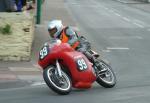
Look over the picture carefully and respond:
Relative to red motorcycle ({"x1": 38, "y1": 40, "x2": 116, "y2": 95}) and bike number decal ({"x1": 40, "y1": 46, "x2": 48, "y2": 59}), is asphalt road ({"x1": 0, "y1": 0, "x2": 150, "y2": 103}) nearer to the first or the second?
red motorcycle ({"x1": 38, "y1": 40, "x2": 116, "y2": 95})

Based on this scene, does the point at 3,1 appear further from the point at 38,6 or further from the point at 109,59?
the point at 38,6

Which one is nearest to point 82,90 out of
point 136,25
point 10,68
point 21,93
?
point 21,93

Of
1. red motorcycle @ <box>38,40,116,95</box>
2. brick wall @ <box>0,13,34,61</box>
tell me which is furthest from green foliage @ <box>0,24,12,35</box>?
red motorcycle @ <box>38,40,116,95</box>

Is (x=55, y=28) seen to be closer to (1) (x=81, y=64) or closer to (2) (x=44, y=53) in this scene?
(2) (x=44, y=53)

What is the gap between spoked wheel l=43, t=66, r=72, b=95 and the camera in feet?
33.9

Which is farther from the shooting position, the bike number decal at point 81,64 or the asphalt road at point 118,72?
the bike number decal at point 81,64

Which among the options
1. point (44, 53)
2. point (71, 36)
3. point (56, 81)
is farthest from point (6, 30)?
point (56, 81)

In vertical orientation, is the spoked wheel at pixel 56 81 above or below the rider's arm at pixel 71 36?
below

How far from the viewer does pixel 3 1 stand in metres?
15.5

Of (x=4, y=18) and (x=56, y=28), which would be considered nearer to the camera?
(x=56, y=28)

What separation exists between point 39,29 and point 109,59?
7.74 m

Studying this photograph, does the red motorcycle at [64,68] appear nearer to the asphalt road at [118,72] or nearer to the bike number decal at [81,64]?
the bike number decal at [81,64]

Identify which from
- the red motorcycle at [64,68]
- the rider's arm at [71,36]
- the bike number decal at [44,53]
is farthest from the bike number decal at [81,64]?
the bike number decal at [44,53]

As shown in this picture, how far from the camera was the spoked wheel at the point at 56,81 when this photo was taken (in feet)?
33.9
